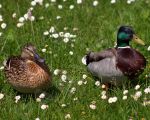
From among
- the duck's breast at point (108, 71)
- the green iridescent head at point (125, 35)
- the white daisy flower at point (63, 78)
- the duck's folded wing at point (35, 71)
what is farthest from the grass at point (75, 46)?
the green iridescent head at point (125, 35)

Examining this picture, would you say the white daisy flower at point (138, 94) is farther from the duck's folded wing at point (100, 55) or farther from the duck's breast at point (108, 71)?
the duck's folded wing at point (100, 55)

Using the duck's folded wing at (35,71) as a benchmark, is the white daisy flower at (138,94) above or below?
below

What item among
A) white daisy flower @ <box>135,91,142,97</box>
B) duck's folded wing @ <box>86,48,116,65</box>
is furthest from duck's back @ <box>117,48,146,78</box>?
white daisy flower @ <box>135,91,142,97</box>

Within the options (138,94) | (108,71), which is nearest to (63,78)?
(108,71)

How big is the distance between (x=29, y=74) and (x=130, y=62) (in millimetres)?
1309

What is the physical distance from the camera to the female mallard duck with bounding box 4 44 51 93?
734 cm

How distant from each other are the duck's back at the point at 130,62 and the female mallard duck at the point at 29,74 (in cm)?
95

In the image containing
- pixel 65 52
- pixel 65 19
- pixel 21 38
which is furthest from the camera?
pixel 65 19

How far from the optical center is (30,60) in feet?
24.8

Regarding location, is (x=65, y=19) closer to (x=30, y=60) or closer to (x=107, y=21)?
(x=107, y=21)

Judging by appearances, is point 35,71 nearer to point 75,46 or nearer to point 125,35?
point 125,35

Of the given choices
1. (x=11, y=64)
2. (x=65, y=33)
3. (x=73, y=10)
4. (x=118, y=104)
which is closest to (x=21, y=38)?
(x=65, y=33)

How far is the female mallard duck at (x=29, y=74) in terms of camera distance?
7340 millimetres

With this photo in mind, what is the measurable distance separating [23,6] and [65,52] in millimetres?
2471
